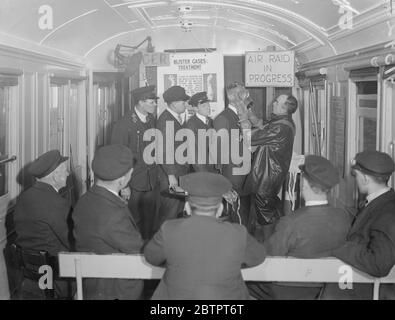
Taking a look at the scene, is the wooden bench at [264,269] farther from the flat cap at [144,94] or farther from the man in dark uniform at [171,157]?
the flat cap at [144,94]

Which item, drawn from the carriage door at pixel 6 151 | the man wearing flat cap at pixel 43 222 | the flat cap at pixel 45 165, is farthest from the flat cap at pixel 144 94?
the man wearing flat cap at pixel 43 222

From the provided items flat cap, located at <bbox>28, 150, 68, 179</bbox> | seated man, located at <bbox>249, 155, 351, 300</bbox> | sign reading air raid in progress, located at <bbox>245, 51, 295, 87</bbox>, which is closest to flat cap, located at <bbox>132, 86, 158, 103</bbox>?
sign reading air raid in progress, located at <bbox>245, 51, 295, 87</bbox>

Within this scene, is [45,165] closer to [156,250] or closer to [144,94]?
[156,250]

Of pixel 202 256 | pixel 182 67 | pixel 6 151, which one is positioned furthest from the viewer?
pixel 182 67

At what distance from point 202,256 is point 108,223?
0.71 meters

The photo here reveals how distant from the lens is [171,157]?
506 centimetres

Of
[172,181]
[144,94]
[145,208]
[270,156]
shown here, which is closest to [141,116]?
[144,94]

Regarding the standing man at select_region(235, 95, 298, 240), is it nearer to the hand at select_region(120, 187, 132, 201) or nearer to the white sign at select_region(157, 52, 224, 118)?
the white sign at select_region(157, 52, 224, 118)

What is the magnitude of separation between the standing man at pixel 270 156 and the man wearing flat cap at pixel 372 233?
7.67 ft

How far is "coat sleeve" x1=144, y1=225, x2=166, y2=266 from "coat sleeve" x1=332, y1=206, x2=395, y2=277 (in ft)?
3.16

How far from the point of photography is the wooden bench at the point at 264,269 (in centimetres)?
277

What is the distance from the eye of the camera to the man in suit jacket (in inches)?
209
